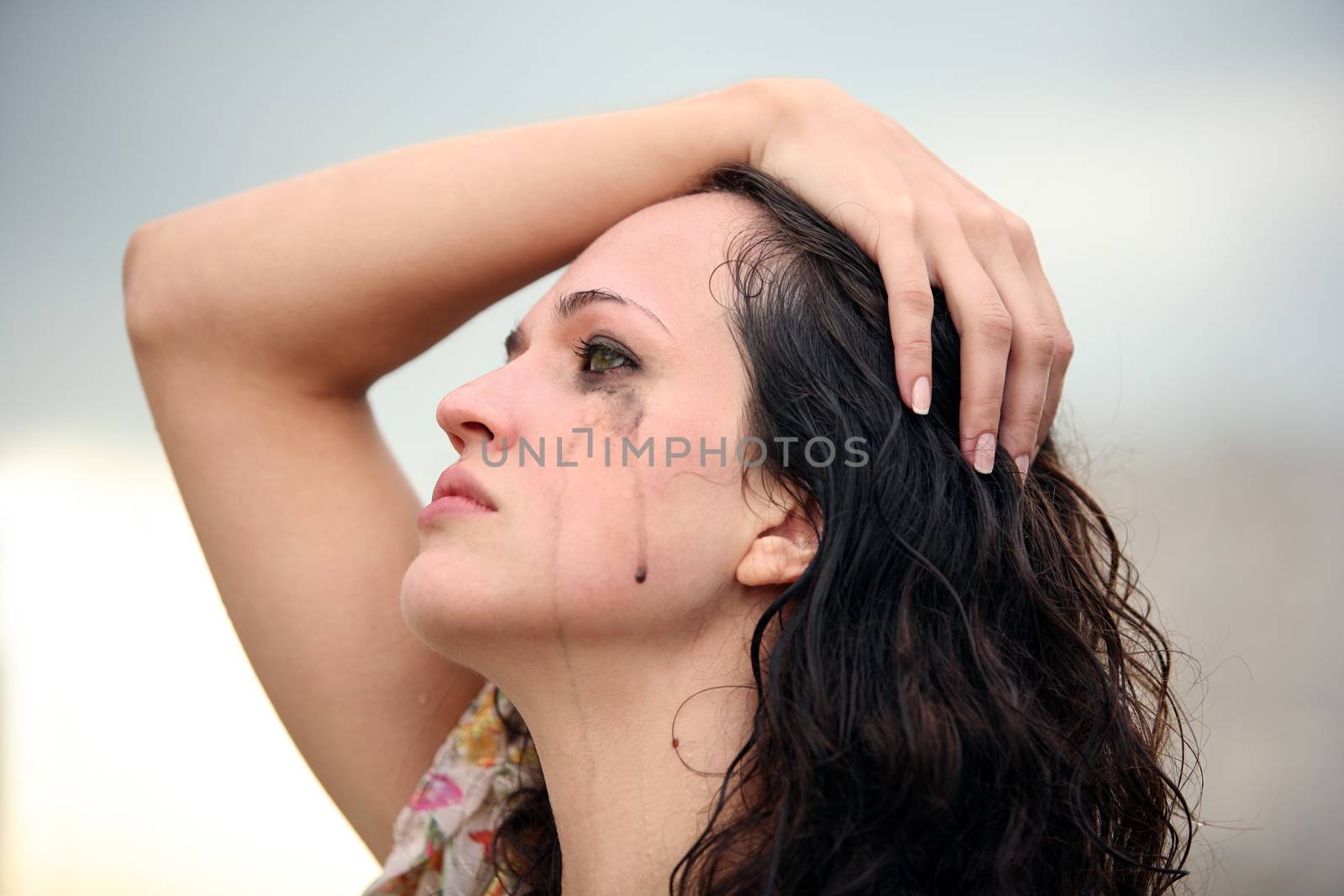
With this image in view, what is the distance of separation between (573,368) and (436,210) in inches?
14.0

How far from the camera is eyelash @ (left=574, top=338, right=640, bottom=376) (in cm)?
112

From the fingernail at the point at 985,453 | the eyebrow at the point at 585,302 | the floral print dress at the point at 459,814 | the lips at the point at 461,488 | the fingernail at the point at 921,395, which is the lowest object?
the floral print dress at the point at 459,814

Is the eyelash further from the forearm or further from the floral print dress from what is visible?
the floral print dress

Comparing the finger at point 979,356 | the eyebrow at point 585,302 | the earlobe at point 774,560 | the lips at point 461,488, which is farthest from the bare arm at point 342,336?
the earlobe at point 774,560

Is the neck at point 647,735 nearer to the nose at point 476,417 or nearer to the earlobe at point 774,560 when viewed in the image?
→ the earlobe at point 774,560

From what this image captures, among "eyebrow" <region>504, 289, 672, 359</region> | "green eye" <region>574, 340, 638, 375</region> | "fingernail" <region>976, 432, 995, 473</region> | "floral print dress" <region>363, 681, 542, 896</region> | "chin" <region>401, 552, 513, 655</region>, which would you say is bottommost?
"floral print dress" <region>363, 681, 542, 896</region>

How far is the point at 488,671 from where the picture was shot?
1.14 m

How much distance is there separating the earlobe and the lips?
30cm

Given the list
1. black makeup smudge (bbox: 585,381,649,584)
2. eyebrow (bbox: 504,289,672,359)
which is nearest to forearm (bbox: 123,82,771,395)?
eyebrow (bbox: 504,289,672,359)

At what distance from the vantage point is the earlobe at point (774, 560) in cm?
108

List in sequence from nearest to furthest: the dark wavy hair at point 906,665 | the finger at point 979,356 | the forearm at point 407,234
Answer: the dark wavy hair at point 906,665 < the finger at point 979,356 < the forearm at point 407,234

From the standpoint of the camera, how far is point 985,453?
111cm

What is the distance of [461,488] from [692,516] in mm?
279

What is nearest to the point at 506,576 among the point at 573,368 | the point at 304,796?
the point at 573,368
